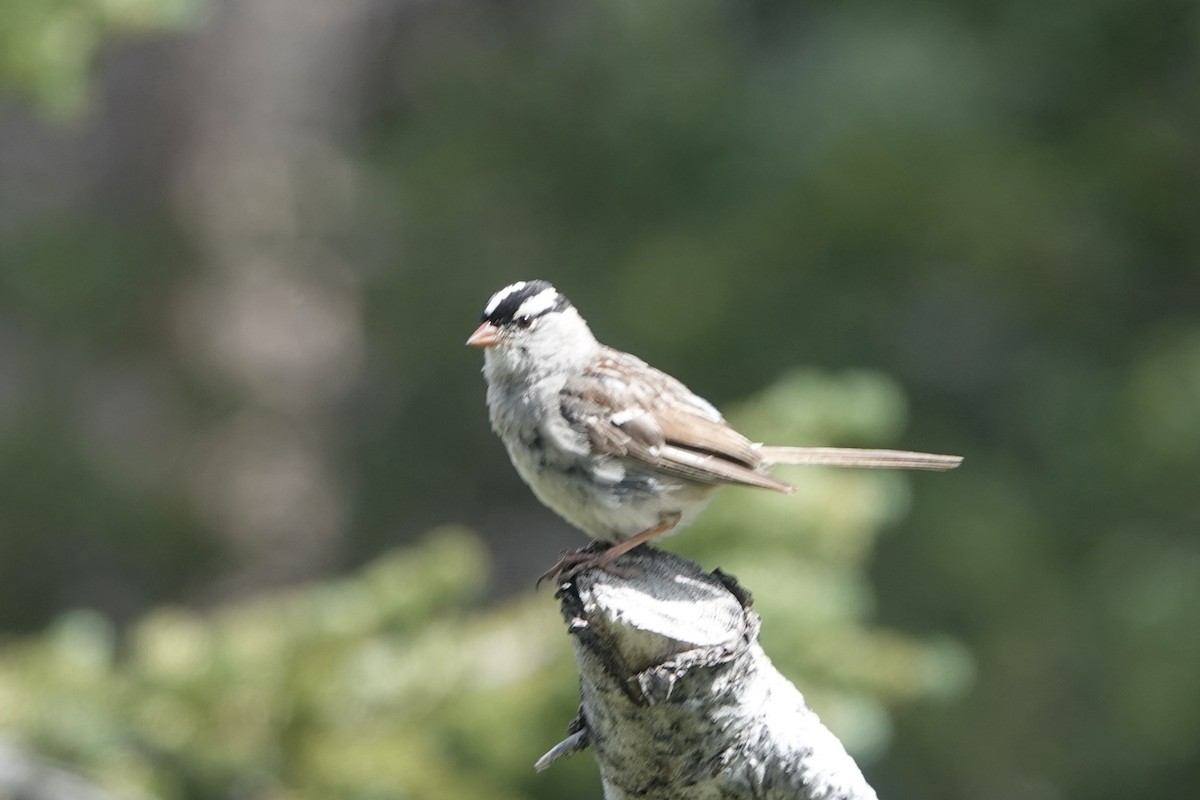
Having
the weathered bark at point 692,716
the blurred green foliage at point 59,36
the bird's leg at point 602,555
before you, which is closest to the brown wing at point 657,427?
the bird's leg at point 602,555

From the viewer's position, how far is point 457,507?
10.9 metres

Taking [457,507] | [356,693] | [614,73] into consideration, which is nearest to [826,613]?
[356,693]

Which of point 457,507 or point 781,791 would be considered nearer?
point 781,791

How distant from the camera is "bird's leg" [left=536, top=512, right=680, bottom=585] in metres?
3.04

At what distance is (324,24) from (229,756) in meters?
8.87

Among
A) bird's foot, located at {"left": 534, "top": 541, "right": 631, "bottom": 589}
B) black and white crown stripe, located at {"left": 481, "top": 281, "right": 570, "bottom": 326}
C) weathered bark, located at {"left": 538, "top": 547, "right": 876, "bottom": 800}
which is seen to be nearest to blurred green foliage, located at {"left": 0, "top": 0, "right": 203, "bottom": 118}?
black and white crown stripe, located at {"left": 481, "top": 281, "right": 570, "bottom": 326}

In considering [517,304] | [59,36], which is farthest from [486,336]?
[59,36]

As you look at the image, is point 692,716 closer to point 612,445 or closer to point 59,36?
point 612,445

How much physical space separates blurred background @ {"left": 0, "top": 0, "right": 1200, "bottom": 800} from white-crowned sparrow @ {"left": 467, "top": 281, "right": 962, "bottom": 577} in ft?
1.61

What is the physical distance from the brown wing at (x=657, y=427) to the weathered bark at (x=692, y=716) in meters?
0.99

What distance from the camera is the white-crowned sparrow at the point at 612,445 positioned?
3.58 metres

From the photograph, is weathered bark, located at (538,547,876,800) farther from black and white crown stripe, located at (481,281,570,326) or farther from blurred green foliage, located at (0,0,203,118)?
blurred green foliage, located at (0,0,203,118)

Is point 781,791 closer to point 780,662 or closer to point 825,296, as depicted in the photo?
point 780,662

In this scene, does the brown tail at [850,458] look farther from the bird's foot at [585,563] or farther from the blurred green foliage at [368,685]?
the bird's foot at [585,563]
